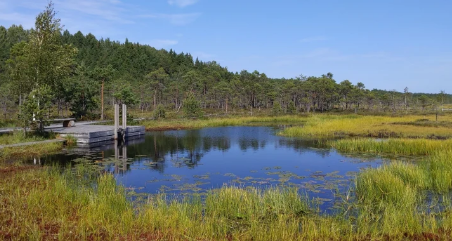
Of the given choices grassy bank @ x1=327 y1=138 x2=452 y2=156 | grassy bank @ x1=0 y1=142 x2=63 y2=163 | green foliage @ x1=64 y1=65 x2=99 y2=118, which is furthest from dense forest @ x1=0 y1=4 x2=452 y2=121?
grassy bank @ x1=327 y1=138 x2=452 y2=156

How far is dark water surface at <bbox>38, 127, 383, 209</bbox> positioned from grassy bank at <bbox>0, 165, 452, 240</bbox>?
2240 millimetres

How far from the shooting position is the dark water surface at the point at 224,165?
13344 millimetres

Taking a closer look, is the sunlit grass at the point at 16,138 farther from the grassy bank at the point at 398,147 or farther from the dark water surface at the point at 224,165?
the grassy bank at the point at 398,147

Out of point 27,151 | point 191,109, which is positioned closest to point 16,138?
point 27,151

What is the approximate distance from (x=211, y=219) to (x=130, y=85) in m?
67.8

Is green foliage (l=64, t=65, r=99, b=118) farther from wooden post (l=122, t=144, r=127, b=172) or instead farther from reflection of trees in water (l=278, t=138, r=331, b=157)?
reflection of trees in water (l=278, t=138, r=331, b=157)

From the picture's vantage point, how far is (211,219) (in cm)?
804

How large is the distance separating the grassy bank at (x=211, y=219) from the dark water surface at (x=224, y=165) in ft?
7.35

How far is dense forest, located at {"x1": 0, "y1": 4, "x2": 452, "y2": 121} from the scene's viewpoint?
23.2 metres

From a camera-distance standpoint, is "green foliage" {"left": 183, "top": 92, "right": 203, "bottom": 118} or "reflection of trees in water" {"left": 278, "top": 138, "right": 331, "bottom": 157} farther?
"green foliage" {"left": 183, "top": 92, "right": 203, "bottom": 118}

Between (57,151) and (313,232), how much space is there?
18619 mm

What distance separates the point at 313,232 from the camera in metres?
7.14

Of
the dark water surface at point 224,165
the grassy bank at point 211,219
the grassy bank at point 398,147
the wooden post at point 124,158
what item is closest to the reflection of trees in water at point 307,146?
the dark water surface at point 224,165

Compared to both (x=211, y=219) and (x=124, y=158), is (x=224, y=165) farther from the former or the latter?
(x=211, y=219)
